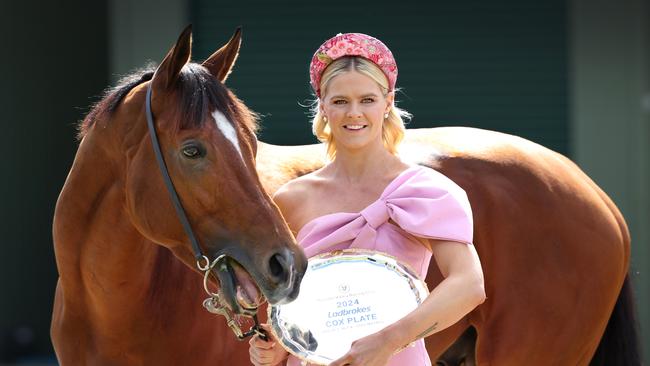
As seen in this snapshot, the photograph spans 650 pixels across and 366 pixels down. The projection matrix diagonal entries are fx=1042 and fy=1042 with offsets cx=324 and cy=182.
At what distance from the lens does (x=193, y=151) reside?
2846 millimetres

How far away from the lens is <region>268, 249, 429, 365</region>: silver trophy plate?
2602 millimetres

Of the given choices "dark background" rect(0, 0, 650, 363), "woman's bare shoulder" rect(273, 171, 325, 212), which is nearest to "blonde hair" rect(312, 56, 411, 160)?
"woman's bare shoulder" rect(273, 171, 325, 212)

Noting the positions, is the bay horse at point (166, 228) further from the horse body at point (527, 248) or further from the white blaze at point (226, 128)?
the horse body at point (527, 248)

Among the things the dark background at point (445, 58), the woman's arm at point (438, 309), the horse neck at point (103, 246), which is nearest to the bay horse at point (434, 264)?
the horse neck at point (103, 246)

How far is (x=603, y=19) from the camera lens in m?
7.32

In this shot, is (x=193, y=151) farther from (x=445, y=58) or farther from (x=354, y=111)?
(x=445, y=58)

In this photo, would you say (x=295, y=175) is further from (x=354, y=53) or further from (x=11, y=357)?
(x=11, y=357)

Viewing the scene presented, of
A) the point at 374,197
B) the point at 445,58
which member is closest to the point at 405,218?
the point at 374,197

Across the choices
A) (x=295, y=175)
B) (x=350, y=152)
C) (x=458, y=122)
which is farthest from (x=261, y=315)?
(x=458, y=122)

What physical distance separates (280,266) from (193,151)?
414 millimetres

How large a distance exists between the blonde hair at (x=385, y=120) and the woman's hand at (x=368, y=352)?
70cm

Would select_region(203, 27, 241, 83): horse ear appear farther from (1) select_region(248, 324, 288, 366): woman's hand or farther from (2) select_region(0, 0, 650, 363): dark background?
(2) select_region(0, 0, 650, 363): dark background

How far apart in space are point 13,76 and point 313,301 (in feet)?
20.0

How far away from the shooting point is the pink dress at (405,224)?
8.70 feet
